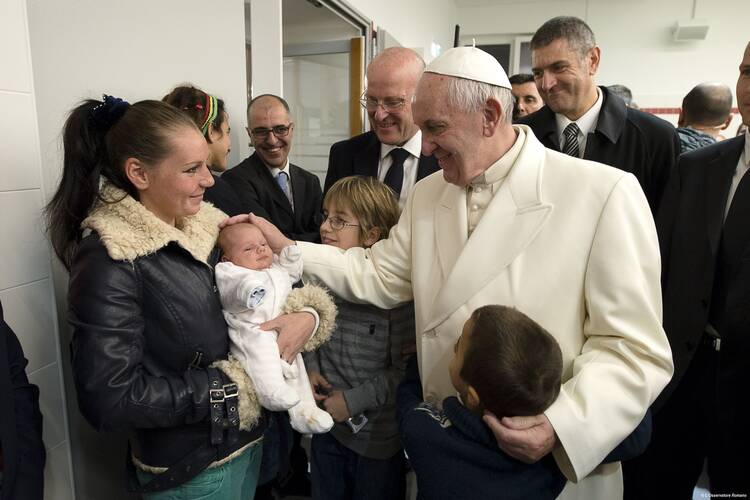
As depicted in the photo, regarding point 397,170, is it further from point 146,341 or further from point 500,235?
point 146,341

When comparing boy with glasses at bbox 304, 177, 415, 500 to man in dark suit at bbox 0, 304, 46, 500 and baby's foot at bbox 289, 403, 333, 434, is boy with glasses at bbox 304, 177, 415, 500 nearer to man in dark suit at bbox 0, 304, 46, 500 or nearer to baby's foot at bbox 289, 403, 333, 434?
baby's foot at bbox 289, 403, 333, 434

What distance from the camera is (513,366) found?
1.04m

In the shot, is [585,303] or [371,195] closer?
[585,303]

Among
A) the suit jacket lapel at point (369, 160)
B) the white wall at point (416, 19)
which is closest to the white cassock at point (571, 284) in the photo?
the suit jacket lapel at point (369, 160)

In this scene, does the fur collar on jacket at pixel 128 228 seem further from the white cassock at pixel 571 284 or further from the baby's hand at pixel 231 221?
the white cassock at pixel 571 284

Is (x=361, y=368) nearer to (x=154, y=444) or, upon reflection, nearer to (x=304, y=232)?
(x=154, y=444)

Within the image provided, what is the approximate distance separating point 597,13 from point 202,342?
7991 millimetres

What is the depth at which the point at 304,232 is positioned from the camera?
8.43 feet

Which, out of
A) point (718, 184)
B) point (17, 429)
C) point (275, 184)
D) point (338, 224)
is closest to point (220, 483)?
point (17, 429)

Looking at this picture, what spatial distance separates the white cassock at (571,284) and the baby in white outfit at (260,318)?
36cm

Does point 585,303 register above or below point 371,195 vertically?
below

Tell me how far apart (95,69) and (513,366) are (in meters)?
1.65

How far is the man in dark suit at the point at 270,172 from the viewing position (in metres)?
2.35

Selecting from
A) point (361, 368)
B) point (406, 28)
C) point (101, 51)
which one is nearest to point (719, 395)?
point (361, 368)
